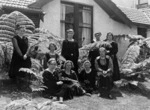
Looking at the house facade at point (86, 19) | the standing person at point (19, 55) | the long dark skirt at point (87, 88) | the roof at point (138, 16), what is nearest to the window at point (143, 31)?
the roof at point (138, 16)

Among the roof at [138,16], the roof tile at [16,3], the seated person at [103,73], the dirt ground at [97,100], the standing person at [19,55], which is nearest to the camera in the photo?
the dirt ground at [97,100]

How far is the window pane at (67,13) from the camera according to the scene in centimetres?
1355

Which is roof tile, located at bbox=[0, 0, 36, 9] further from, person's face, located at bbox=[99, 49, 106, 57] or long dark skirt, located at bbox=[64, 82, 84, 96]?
long dark skirt, located at bbox=[64, 82, 84, 96]

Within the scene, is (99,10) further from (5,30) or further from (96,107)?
(96,107)

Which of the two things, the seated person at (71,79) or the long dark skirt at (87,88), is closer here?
the seated person at (71,79)

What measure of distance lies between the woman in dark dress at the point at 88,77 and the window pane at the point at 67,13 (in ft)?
17.0

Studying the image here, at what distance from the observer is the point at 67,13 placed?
1372cm

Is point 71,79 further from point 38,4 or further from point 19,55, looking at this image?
point 38,4

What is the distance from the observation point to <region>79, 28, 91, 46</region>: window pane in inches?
557

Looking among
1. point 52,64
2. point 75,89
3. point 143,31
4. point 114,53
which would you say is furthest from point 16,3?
point 143,31

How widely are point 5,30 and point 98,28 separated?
6289 mm

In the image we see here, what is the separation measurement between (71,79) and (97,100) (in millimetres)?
906

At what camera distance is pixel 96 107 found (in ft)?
25.3

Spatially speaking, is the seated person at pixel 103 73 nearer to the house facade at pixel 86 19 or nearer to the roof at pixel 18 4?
the roof at pixel 18 4
